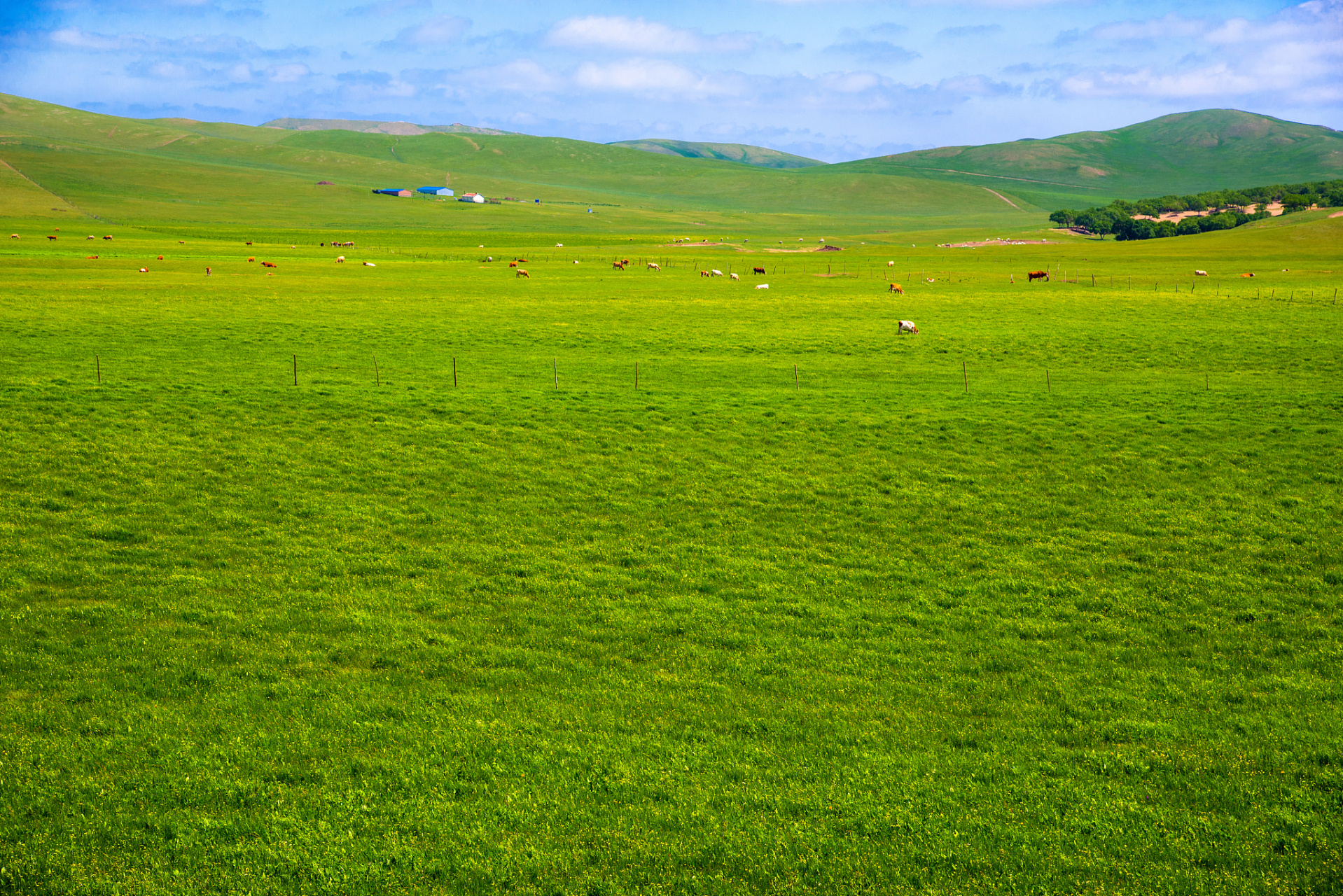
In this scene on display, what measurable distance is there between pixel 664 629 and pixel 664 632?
0.10 meters

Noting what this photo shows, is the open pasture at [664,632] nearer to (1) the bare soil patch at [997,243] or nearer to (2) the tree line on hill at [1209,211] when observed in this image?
(1) the bare soil patch at [997,243]

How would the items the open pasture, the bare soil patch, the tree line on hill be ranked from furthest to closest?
the tree line on hill → the bare soil patch → the open pasture

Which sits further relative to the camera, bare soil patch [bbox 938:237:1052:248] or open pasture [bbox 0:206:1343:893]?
bare soil patch [bbox 938:237:1052:248]

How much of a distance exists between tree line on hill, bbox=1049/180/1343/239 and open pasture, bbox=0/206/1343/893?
15998cm

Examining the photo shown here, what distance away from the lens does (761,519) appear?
19281mm

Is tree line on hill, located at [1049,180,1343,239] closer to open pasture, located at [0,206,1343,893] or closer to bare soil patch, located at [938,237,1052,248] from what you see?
bare soil patch, located at [938,237,1052,248]

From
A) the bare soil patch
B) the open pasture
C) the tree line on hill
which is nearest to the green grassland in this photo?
the open pasture

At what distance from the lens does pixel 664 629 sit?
14.0 m

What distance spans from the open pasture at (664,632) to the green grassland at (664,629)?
0.07 m

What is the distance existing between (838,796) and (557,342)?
120 feet

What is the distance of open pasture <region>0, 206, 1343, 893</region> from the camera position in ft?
29.0

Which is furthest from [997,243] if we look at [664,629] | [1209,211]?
[664,629]

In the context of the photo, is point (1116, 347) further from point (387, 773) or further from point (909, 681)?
point (387, 773)

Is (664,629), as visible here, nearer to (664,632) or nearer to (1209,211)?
(664,632)
